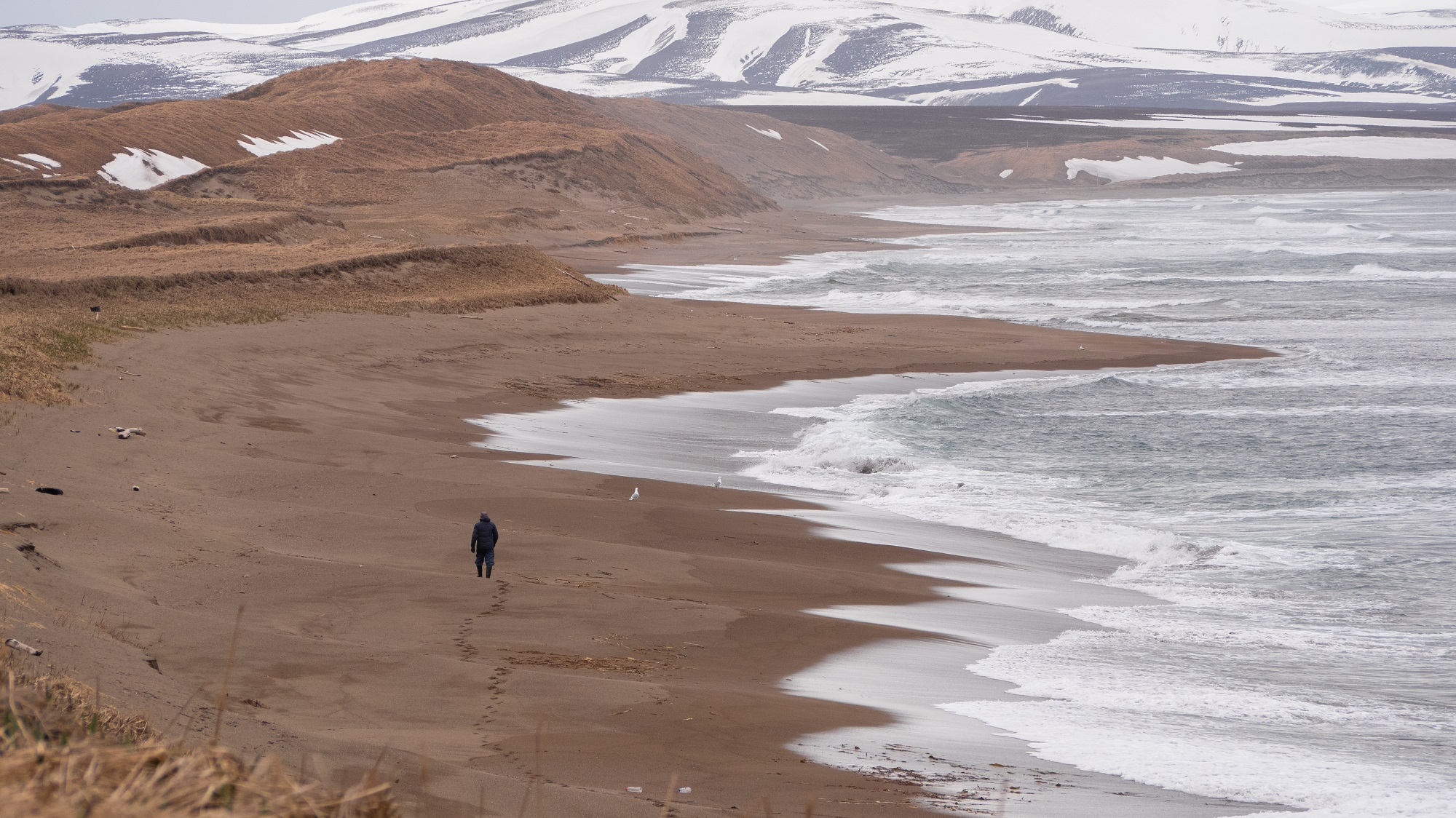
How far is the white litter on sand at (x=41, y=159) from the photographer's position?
159 feet

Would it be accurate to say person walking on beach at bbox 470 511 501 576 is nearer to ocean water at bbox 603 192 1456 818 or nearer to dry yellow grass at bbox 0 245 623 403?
ocean water at bbox 603 192 1456 818

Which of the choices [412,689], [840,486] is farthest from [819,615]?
[840,486]

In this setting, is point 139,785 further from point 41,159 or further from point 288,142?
point 288,142

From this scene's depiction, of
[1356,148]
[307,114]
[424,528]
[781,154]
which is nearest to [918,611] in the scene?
[424,528]

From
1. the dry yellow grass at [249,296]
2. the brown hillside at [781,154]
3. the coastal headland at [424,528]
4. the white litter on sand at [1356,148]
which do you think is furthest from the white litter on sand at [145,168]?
the white litter on sand at [1356,148]

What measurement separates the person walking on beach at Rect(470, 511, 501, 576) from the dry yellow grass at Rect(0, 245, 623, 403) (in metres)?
6.40

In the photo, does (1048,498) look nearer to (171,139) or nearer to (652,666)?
(652,666)

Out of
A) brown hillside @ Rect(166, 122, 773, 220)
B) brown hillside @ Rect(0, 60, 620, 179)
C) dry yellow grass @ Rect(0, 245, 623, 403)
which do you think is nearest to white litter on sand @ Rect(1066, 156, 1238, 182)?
brown hillside @ Rect(0, 60, 620, 179)

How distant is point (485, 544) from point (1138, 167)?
118 m

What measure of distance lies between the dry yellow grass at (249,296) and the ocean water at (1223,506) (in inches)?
256

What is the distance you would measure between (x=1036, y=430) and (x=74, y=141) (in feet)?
151

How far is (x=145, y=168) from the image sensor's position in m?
53.2

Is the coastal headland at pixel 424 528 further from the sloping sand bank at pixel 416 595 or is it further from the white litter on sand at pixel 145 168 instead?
the white litter on sand at pixel 145 168

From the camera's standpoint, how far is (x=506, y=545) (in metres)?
11.6
